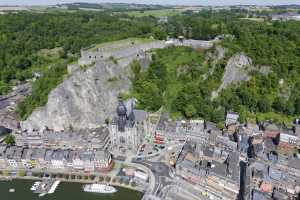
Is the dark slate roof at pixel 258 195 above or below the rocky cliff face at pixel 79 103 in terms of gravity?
below

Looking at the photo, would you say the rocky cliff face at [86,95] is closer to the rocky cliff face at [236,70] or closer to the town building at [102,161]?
the town building at [102,161]

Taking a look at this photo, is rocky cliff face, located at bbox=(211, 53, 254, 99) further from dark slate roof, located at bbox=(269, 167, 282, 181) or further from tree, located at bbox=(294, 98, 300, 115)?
dark slate roof, located at bbox=(269, 167, 282, 181)

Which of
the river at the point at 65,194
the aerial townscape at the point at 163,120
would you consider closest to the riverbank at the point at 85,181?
the aerial townscape at the point at 163,120

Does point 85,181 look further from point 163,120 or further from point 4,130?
point 4,130

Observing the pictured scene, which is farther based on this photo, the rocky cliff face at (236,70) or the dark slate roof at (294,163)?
the rocky cliff face at (236,70)

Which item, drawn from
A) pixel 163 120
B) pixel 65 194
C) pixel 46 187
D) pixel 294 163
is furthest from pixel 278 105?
pixel 46 187

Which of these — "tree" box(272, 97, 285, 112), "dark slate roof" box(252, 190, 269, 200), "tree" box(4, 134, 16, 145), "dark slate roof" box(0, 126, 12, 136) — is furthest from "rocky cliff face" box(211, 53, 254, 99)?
"dark slate roof" box(0, 126, 12, 136)

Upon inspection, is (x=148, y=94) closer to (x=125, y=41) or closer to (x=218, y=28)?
(x=125, y=41)
